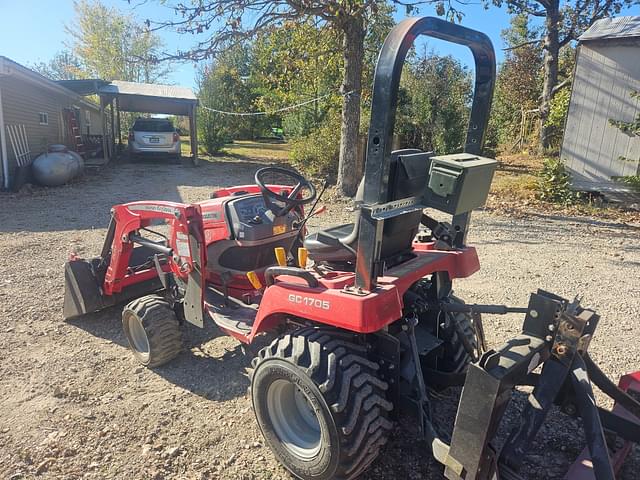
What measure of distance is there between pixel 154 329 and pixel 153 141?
15.8 metres

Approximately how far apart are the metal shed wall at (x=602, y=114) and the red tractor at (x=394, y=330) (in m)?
8.74

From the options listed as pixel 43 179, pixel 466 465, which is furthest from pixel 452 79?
pixel 466 465

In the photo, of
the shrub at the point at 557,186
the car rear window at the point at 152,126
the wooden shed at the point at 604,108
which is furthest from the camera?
the car rear window at the point at 152,126

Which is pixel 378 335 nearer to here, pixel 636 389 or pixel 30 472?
pixel 636 389

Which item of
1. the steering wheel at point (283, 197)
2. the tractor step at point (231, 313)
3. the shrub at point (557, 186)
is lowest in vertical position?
the tractor step at point (231, 313)

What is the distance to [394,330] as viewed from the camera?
8.89ft

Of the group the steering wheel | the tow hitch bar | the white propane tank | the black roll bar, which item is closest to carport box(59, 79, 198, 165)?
the white propane tank

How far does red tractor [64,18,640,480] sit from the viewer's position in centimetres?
205

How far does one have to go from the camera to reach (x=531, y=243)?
7.49m

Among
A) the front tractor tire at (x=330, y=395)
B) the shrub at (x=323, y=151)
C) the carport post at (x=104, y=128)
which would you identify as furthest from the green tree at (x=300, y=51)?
the front tractor tire at (x=330, y=395)

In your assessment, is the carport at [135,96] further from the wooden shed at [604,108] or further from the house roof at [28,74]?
the wooden shed at [604,108]

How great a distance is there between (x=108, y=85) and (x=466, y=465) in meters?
19.7

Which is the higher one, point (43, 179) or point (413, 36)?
point (413, 36)

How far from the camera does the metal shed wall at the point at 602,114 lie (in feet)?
32.2
